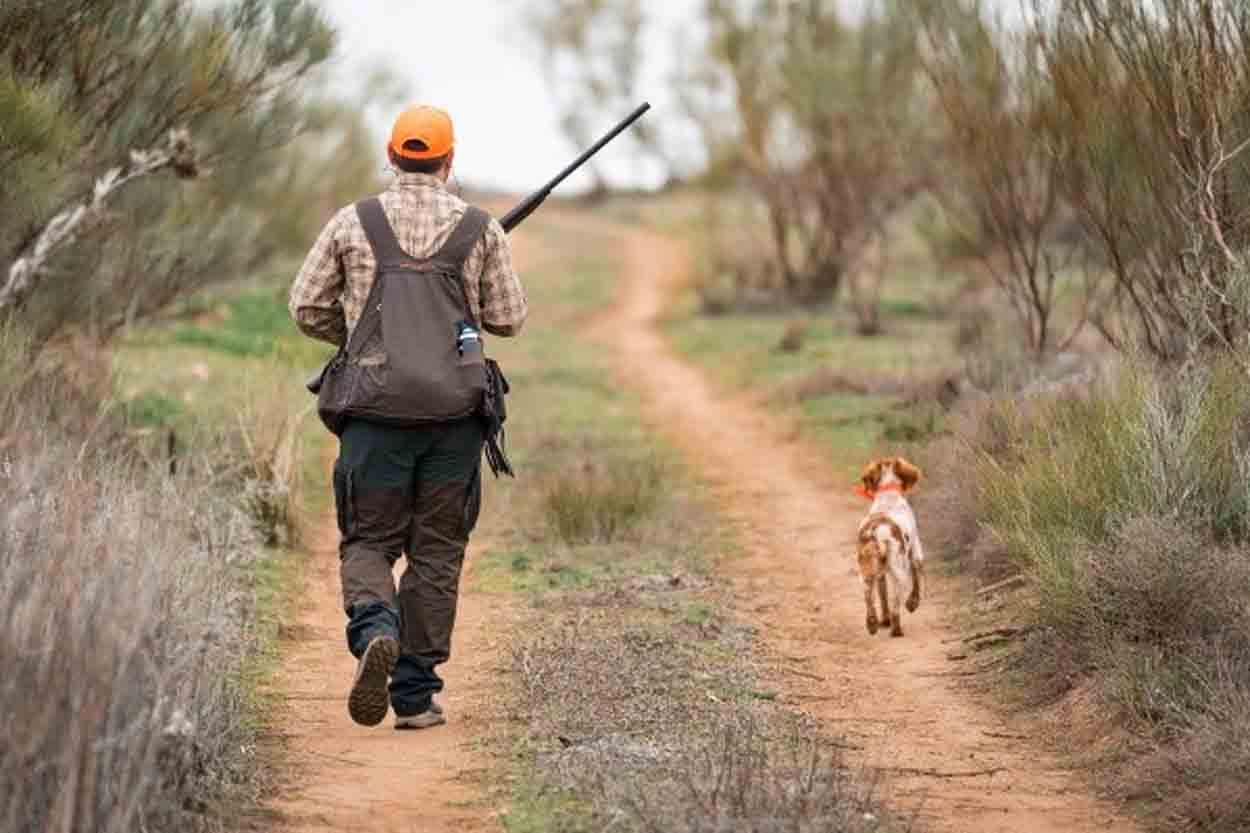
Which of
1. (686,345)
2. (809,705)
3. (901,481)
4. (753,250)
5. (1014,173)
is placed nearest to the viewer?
(809,705)

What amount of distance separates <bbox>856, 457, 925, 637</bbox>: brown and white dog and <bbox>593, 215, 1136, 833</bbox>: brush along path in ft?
0.45

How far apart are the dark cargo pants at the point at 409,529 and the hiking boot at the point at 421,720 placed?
0.03 meters

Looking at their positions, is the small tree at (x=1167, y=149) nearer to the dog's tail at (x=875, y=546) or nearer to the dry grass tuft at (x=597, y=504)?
the dog's tail at (x=875, y=546)

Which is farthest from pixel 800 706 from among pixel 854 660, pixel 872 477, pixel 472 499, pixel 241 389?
pixel 241 389

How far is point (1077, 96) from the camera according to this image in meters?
13.1

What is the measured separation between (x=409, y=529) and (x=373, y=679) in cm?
70

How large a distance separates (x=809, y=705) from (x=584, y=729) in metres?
1.18

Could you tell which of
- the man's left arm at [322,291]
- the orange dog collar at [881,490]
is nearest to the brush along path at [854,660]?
the orange dog collar at [881,490]

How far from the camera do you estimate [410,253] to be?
23.3ft

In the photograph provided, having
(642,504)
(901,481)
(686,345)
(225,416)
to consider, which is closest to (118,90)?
(225,416)

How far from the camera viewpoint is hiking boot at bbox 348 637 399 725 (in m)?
6.90

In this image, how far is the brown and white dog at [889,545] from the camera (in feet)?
30.3

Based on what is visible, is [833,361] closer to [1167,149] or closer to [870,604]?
[1167,149]

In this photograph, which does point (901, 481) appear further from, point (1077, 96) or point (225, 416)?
point (225, 416)
